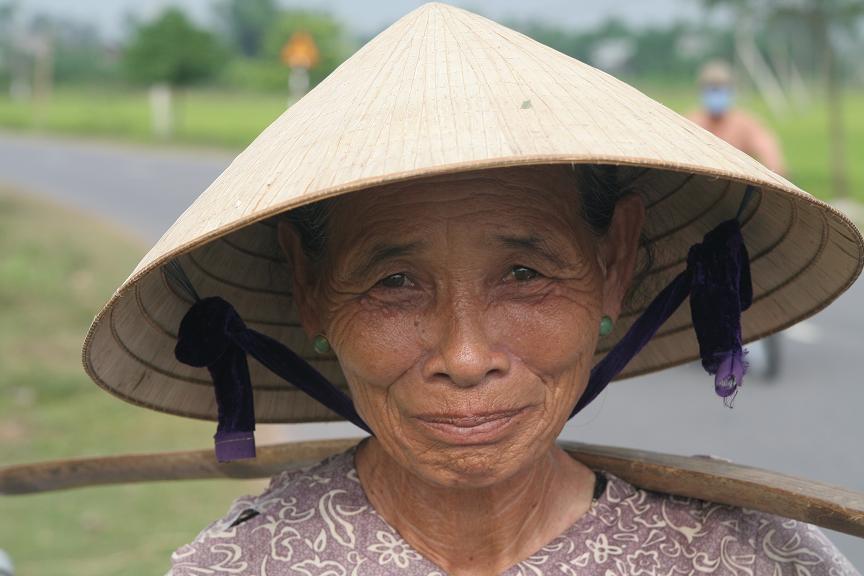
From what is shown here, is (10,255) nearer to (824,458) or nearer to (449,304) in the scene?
(824,458)

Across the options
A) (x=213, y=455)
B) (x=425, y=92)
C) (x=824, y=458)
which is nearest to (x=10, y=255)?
(x=824, y=458)

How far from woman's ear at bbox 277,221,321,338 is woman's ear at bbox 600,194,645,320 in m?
0.41

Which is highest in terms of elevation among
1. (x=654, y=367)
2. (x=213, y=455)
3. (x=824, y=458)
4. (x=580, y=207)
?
(x=580, y=207)

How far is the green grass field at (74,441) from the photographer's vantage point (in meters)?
4.54

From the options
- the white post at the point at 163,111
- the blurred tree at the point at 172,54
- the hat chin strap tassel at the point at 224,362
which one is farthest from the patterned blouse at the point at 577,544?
the blurred tree at the point at 172,54

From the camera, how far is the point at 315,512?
1764 millimetres

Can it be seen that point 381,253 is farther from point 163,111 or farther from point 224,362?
point 163,111

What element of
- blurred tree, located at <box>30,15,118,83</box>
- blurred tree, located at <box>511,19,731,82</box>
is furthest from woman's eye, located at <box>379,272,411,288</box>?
blurred tree, located at <box>511,19,731,82</box>

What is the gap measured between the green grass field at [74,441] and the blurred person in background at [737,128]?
9.86ft

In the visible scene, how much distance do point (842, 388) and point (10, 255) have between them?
808 cm

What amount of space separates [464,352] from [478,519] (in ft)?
1.08

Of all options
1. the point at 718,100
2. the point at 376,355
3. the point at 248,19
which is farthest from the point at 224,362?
the point at 248,19

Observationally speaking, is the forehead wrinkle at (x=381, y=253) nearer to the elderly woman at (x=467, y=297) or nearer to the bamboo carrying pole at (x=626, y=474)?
the elderly woman at (x=467, y=297)

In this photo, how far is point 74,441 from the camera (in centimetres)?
584
